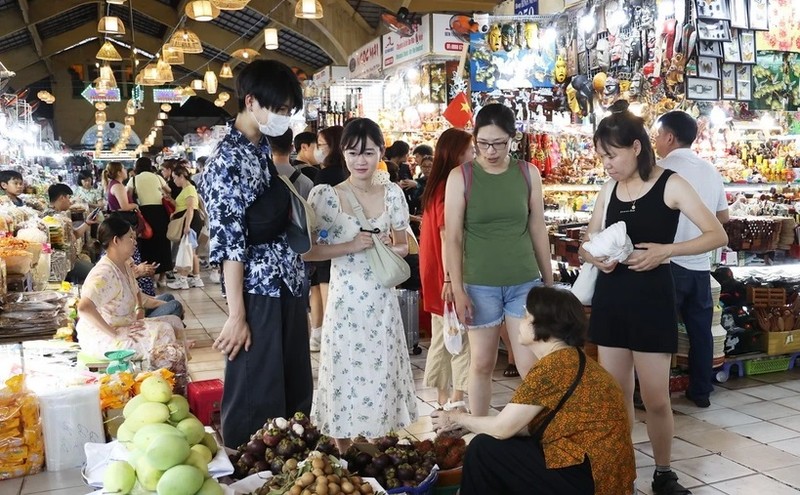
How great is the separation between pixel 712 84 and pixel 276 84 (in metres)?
4.40

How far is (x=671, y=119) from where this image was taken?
169 inches

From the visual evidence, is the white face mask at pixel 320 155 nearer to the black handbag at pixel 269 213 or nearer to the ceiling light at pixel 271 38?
the black handbag at pixel 269 213

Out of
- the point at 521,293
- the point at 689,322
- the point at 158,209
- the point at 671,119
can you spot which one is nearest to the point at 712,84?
the point at 671,119

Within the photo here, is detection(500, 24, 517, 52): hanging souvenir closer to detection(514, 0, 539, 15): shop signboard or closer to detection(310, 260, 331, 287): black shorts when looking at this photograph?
detection(514, 0, 539, 15): shop signboard

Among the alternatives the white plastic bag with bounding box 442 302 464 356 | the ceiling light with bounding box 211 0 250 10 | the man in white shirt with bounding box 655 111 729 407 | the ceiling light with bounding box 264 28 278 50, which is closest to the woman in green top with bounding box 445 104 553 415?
the white plastic bag with bounding box 442 302 464 356

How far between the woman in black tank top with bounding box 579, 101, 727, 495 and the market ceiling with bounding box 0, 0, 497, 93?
7.31 metres

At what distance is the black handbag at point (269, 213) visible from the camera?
250 centimetres

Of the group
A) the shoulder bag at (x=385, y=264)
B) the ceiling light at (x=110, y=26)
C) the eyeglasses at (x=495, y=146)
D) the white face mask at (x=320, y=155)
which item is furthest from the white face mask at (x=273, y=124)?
the ceiling light at (x=110, y=26)

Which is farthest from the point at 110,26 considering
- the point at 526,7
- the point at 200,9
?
the point at 526,7

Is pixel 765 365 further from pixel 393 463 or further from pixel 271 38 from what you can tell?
pixel 271 38

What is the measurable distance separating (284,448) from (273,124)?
1.06 metres

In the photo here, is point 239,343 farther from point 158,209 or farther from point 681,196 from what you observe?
point 158,209

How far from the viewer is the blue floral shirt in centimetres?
243

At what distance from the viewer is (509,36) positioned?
763cm
